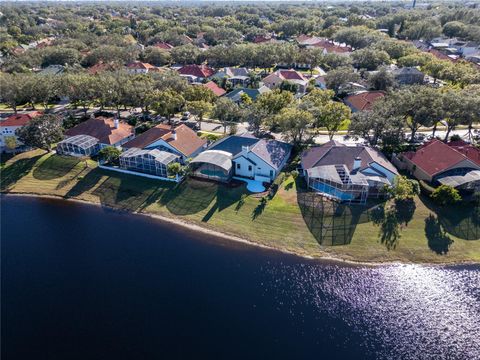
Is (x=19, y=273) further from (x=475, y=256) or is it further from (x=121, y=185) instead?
(x=475, y=256)

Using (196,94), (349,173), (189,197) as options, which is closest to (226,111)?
(196,94)

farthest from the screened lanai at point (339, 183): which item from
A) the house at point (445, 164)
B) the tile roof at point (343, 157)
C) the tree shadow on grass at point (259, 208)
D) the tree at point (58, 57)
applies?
the tree at point (58, 57)

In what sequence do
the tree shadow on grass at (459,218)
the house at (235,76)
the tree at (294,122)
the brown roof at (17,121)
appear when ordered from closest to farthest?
the tree shadow on grass at (459,218) < the tree at (294,122) < the brown roof at (17,121) < the house at (235,76)

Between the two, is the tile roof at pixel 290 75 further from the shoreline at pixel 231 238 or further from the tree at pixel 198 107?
the shoreline at pixel 231 238

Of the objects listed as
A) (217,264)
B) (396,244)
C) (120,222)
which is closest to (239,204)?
(217,264)

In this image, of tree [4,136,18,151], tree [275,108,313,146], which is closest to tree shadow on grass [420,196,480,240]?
tree [275,108,313,146]

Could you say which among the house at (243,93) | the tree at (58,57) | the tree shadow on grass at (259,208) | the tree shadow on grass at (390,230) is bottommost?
the tree shadow on grass at (390,230)
